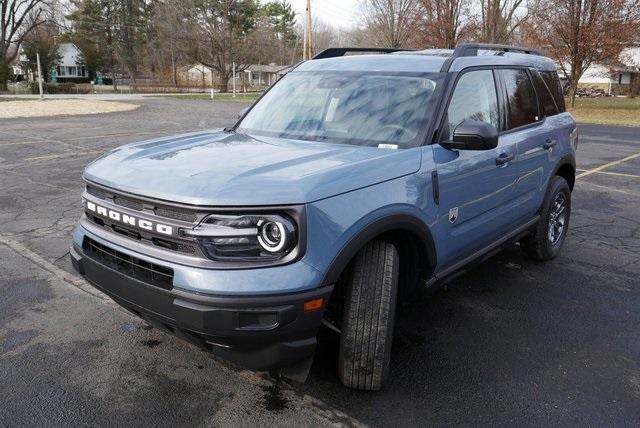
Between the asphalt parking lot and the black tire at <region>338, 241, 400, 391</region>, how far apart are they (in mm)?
244

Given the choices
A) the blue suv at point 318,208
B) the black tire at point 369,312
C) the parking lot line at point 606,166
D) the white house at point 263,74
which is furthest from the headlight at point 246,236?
the white house at point 263,74

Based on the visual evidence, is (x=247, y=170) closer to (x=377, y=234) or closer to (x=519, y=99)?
(x=377, y=234)

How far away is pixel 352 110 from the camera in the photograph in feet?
12.3

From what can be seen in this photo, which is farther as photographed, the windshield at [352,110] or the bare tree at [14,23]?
the bare tree at [14,23]

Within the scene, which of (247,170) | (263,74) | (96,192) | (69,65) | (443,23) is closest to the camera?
(247,170)

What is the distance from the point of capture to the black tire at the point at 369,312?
2.87 metres

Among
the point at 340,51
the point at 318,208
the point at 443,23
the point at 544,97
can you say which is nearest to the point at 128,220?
the point at 318,208

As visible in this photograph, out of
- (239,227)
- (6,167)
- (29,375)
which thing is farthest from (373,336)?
(6,167)

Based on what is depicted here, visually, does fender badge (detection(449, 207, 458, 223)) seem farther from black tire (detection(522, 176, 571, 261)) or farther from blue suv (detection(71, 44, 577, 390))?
black tire (detection(522, 176, 571, 261))

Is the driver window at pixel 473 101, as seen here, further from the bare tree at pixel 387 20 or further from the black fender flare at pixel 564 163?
the bare tree at pixel 387 20

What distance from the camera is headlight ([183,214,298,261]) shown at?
2494 millimetres

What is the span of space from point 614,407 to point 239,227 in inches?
89.8

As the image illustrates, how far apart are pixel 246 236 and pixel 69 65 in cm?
8920

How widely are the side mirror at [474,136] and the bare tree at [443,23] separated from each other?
1438 inches
